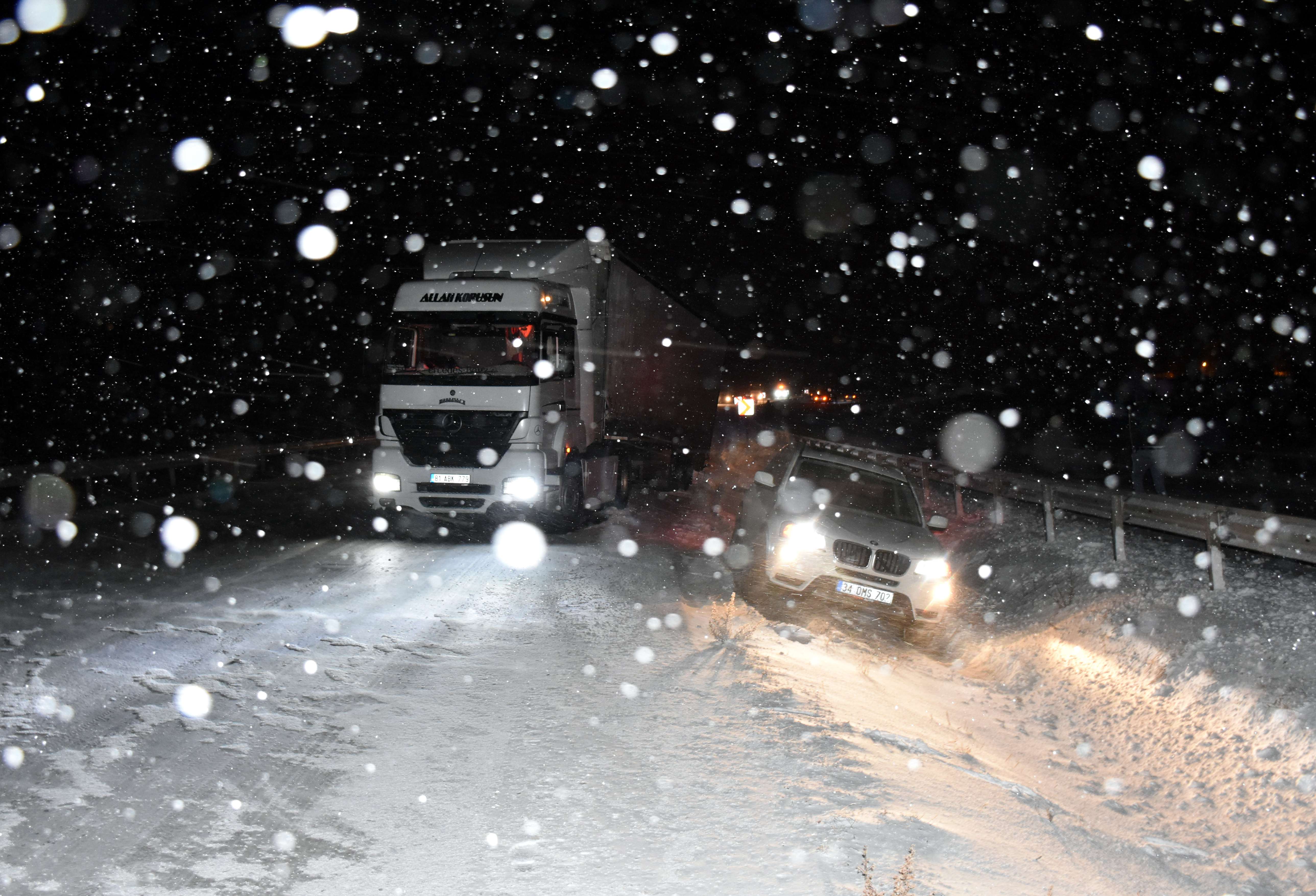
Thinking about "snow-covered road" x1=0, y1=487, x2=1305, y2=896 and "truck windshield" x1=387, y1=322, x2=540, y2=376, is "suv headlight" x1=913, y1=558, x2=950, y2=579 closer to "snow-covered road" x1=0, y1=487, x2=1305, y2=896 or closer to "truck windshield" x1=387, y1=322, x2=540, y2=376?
"snow-covered road" x1=0, y1=487, x2=1305, y2=896

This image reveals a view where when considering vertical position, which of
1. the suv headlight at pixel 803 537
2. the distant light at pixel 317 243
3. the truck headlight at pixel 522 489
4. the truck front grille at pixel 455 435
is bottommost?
the suv headlight at pixel 803 537

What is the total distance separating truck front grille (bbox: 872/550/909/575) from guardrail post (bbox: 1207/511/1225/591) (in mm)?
2874

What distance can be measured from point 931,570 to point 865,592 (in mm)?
703

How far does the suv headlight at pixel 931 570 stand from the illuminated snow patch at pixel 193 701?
21.5ft

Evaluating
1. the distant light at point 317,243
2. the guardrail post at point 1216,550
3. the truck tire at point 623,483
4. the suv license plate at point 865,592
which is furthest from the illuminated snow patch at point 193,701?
the distant light at point 317,243

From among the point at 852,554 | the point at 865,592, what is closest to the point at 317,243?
the point at 852,554

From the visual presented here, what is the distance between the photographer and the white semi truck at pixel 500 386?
12562 millimetres

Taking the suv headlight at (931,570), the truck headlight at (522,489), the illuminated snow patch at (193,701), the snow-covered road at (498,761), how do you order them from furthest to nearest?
the truck headlight at (522,489)
the suv headlight at (931,570)
the illuminated snow patch at (193,701)
the snow-covered road at (498,761)

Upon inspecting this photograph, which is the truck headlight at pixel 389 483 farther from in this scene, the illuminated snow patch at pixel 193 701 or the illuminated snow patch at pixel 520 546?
the illuminated snow patch at pixel 193 701

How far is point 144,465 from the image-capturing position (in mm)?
17312

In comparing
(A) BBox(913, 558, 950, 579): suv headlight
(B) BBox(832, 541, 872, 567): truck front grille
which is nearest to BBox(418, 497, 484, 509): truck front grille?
(B) BBox(832, 541, 872, 567): truck front grille

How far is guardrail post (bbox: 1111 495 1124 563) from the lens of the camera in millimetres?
11117

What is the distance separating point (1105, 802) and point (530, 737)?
151 inches

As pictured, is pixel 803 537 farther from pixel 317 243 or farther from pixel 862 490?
pixel 317 243
